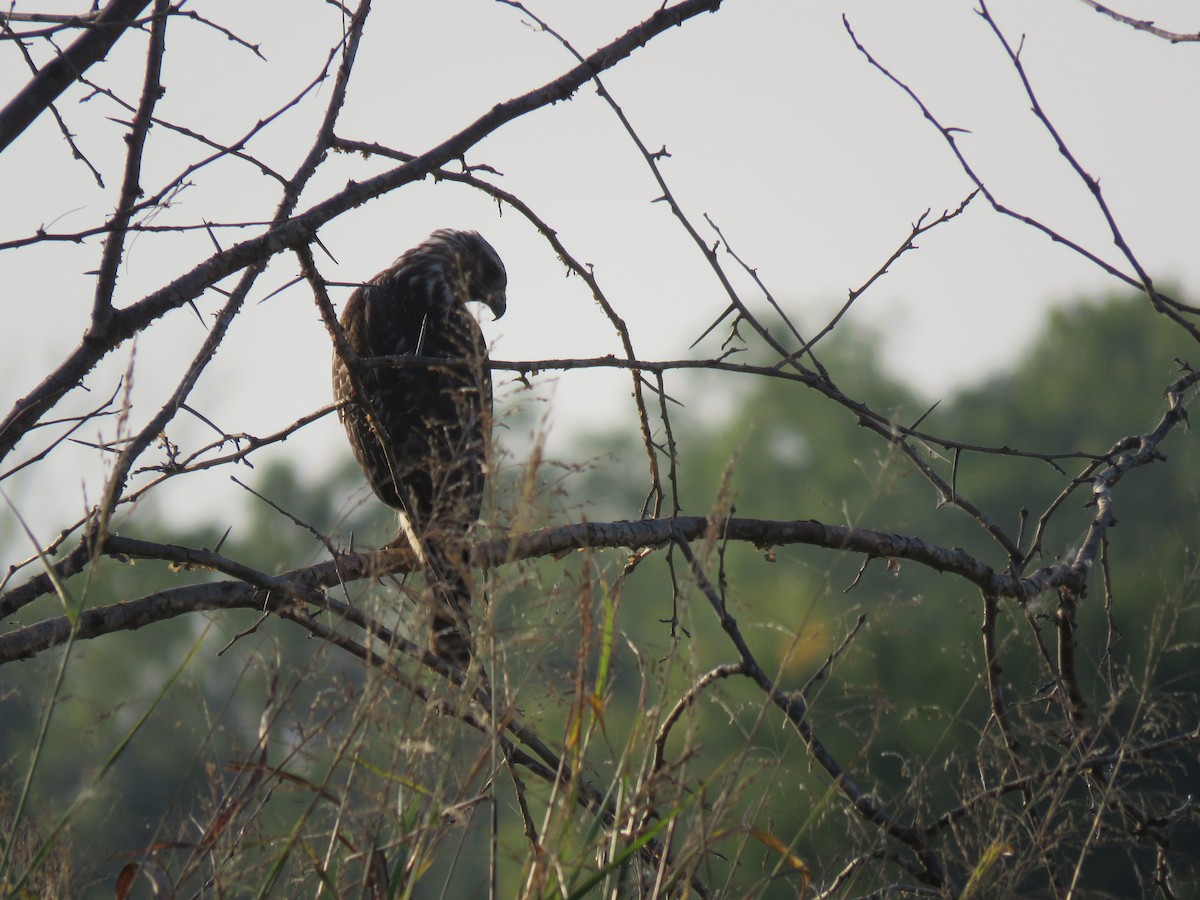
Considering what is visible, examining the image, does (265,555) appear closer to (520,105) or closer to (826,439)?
(826,439)

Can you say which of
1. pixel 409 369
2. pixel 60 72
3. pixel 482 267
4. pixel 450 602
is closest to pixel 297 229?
pixel 60 72

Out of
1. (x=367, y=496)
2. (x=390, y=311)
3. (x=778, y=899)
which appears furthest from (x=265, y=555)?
(x=367, y=496)

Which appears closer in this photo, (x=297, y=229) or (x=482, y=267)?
(x=297, y=229)

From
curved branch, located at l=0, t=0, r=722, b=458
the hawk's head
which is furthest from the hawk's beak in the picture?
curved branch, located at l=0, t=0, r=722, b=458

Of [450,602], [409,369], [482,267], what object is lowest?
[450,602]

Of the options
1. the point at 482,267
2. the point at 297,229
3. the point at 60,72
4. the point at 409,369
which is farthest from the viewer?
the point at 482,267

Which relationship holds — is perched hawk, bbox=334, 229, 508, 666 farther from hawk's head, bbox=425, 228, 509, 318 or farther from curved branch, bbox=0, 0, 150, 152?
curved branch, bbox=0, 0, 150, 152

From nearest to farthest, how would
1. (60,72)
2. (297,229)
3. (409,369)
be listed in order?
(60,72) < (297,229) < (409,369)

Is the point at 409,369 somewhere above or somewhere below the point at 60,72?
above

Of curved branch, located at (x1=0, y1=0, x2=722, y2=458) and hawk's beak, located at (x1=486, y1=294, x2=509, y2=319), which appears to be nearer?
curved branch, located at (x1=0, y1=0, x2=722, y2=458)

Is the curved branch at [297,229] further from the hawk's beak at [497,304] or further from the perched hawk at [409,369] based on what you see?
the hawk's beak at [497,304]

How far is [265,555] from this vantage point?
48.8 metres

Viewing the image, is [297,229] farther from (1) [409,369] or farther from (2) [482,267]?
(2) [482,267]

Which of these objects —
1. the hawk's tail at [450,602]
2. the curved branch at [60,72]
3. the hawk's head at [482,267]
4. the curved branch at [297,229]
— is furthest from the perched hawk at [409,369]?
the curved branch at [60,72]
